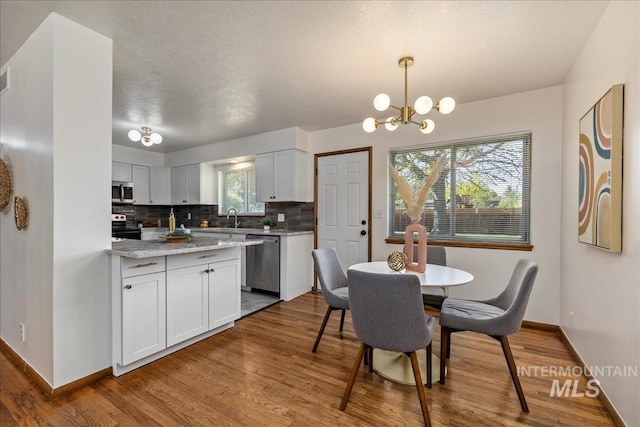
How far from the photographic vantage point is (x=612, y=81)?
1.70 metres

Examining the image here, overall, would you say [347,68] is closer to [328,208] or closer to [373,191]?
[373,191]

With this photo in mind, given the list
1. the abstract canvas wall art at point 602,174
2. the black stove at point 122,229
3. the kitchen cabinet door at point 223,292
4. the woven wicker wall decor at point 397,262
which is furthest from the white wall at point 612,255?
the black stove at point 122,229

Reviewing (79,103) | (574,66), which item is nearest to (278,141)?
(79,103)

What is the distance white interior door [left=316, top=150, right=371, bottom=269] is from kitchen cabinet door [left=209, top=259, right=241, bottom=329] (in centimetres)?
165

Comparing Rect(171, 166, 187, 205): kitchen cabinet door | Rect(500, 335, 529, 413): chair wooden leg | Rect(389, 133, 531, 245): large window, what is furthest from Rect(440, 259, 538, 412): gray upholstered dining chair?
Rect(171, 166, 187, 205): kitchen cabinet door

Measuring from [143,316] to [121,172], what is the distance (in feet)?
13.1

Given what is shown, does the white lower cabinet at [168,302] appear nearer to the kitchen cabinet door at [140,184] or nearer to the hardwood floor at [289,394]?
the hardwood floor at [289,394]

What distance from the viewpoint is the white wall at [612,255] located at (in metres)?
1.43

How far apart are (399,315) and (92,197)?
83.5 inches

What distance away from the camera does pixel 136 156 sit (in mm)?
5344

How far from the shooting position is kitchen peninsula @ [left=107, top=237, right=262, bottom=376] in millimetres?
2004

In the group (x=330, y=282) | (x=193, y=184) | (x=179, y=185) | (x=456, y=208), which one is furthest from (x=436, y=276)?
(x=179, y=185)

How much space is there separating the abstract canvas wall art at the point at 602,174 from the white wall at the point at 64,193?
319cm

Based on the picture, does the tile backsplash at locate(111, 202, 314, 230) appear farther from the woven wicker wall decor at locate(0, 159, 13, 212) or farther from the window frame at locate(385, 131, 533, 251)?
the woven wicker wall decor at locate(0, 159, 13, 212)
